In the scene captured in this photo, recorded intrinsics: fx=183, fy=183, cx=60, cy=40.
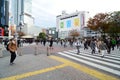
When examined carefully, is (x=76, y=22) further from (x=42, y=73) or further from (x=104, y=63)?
(x=42, y=73)

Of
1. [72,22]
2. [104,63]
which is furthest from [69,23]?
[104,63]

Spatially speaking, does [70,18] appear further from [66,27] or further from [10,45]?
[10,45]

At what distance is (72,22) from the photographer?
139 m

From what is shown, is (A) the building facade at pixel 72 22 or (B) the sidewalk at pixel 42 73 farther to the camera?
(A) the building facade at pixel 72 22

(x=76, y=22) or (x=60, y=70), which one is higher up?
(x=76, y=22)

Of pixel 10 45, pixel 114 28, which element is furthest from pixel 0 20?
pixel 10 45

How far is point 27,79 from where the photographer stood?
6488 mm

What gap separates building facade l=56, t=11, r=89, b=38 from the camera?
12630cm

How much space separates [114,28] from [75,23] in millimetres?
89727

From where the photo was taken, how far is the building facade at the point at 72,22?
12630cm

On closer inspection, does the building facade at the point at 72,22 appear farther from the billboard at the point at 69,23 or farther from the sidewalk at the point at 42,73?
the sidewalk at the point at 42,73

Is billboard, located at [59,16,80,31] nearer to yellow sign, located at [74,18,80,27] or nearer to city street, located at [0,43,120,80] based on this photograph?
yellow sign, located at [74,18,80,27]

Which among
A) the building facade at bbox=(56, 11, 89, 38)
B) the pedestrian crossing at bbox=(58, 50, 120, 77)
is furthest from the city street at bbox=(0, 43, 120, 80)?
the building facade at bbox=(56, 11, 89, 38)

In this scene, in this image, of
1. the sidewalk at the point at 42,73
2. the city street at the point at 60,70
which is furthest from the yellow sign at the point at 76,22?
the sidewalk at the point at 42,73
